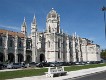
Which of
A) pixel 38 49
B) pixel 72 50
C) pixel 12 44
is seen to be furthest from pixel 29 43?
pixel 72 50

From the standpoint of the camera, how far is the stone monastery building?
7406cm

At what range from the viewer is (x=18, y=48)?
76812 mm

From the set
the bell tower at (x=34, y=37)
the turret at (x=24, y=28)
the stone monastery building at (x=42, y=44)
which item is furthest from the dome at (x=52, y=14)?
the turret at (x=24, y=28)

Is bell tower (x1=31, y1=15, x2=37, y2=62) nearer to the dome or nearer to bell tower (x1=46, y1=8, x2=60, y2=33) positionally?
bell tower (x1=46, y1=8, x2=60, y2=33)

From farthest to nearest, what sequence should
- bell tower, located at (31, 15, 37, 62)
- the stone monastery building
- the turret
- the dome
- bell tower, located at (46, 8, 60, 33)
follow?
the dome → bell tower, located at (46, 8, 60, 33) → the turret → bell tower, located at (31, 15, 37, 62) → the stone monastery building

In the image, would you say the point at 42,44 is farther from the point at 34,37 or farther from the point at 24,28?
the point at 24,28

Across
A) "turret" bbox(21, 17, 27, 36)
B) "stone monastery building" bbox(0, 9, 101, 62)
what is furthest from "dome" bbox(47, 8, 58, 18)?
"turret" bbox(21, 17, 27, 36)

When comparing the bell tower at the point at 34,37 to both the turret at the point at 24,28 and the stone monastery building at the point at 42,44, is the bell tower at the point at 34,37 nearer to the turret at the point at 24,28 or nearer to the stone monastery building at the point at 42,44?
the stone monastery building at the point at 42,44

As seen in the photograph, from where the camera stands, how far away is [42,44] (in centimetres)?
9150

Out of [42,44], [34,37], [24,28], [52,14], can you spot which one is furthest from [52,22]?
[24,28]

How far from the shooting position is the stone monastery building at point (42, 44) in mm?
74062

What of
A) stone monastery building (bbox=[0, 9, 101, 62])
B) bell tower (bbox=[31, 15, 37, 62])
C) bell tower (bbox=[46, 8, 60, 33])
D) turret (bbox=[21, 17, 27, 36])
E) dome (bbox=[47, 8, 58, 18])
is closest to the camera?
stone monastery building (bbox=[0, 9, 101, 62])

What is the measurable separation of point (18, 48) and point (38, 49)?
12.1 meters

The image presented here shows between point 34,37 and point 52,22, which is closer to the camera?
point 34,37
